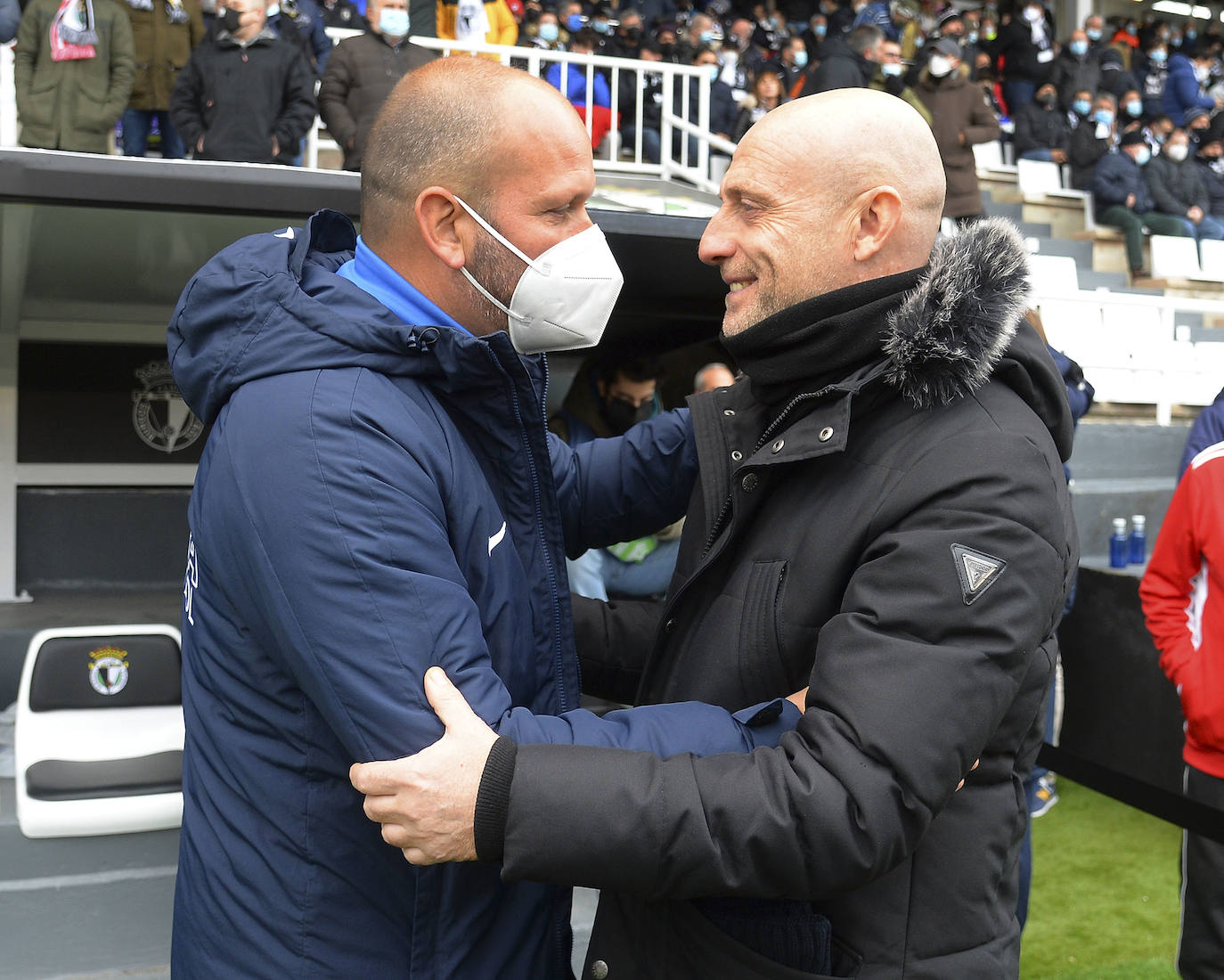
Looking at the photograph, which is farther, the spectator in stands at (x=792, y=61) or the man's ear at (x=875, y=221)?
the spectator in stands at (x=792, y=61)

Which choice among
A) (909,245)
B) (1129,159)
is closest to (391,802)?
(909,245)

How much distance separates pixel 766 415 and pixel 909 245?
1.05ft

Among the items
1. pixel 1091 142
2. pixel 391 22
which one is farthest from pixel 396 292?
pixel 1091 142

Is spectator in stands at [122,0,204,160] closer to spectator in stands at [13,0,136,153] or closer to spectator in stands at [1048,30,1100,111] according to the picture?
spectator in stands at [13,0,136,153]

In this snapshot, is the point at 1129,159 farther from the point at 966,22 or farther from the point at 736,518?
the point at 736,518

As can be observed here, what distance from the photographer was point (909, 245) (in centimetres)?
160

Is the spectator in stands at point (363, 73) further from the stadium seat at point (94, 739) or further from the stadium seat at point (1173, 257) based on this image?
the stadium seat at point (1173, 257)

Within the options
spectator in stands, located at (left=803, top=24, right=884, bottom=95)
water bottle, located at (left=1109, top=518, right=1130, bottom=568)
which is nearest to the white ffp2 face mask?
water bottle, located at (left=1109, top=518, right=1130, bottom=568)

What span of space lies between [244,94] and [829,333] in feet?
15.8

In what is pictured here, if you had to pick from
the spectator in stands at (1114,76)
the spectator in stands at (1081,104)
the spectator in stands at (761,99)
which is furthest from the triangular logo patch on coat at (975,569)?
the spectator in stands at (1114,76)

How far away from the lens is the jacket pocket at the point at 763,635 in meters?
1.49

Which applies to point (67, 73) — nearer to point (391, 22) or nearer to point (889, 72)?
point (391, 22)

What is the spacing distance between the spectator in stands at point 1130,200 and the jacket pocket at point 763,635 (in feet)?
39.1

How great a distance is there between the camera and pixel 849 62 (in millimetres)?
8836
